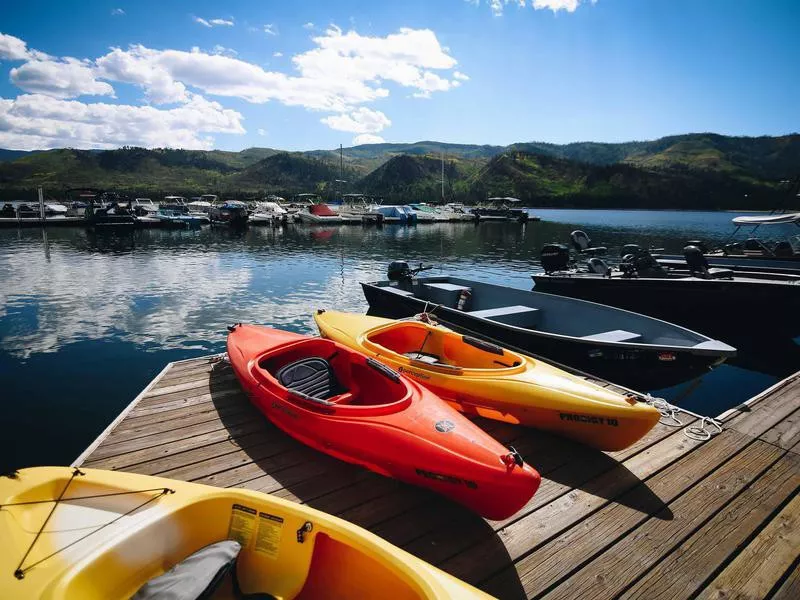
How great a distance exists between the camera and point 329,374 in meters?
6.30

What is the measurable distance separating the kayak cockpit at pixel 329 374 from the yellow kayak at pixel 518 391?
760 millimetres

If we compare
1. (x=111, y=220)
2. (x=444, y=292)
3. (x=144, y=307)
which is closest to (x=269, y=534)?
(x=444, y=292)

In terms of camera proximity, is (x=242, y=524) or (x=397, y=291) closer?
(x=242, y=524)

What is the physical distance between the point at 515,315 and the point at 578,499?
19.5 ft

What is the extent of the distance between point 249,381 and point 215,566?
3584mm

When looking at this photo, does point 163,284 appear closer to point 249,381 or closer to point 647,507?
point 249,381

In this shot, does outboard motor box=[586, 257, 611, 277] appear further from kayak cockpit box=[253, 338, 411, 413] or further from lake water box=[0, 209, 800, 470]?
kayak cockpit box=[253, 338, 411, 413]

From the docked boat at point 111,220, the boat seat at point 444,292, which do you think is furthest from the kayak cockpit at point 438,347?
the docked boat at point 111,220

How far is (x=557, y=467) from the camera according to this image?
5.16 meters

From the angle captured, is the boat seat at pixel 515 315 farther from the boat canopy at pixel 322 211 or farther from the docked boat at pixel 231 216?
the boat canopy at pixel 322 211

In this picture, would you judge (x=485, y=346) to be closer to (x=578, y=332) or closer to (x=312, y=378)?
(x=312, y=378)

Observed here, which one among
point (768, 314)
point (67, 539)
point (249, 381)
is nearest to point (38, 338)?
point (249, 381)

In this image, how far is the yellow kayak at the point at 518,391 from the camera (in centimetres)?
520

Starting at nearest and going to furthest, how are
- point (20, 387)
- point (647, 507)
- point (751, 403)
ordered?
1. point (647, 507)
2. point (751, 403)
3. point (20, 387)
